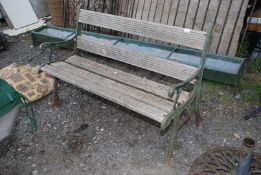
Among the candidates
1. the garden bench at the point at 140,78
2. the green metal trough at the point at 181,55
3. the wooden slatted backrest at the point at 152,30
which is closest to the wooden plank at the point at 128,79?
the garden bench at the point at 140,78

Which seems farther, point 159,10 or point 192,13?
point 159,10

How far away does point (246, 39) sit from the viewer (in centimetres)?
475

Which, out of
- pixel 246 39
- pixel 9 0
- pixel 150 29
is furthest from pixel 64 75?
pixel 9 0

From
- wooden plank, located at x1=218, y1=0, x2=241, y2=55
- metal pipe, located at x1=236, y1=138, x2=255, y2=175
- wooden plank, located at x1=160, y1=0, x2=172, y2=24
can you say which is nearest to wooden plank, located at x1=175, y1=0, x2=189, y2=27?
wooden plank, located at x1=160, y1=0, x2=172, y2=24

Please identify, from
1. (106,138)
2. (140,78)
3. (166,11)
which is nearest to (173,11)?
(166,11)

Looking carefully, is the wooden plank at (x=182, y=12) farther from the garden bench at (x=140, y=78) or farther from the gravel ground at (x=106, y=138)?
the garden bench at (x=140, y=78)

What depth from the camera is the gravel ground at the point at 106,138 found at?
302 centimetres

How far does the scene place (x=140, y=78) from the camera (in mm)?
3338

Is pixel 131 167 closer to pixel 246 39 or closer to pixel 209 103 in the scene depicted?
pixel 209 103

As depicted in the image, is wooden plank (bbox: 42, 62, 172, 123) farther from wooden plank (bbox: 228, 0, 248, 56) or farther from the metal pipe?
wooden plank (bbox: 228, 0, 248, 56)

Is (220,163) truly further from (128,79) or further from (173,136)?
(128,79)

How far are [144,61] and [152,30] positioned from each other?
1.23 ft

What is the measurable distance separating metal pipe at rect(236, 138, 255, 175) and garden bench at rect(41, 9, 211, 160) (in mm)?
675

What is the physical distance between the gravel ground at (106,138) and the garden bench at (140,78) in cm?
27
